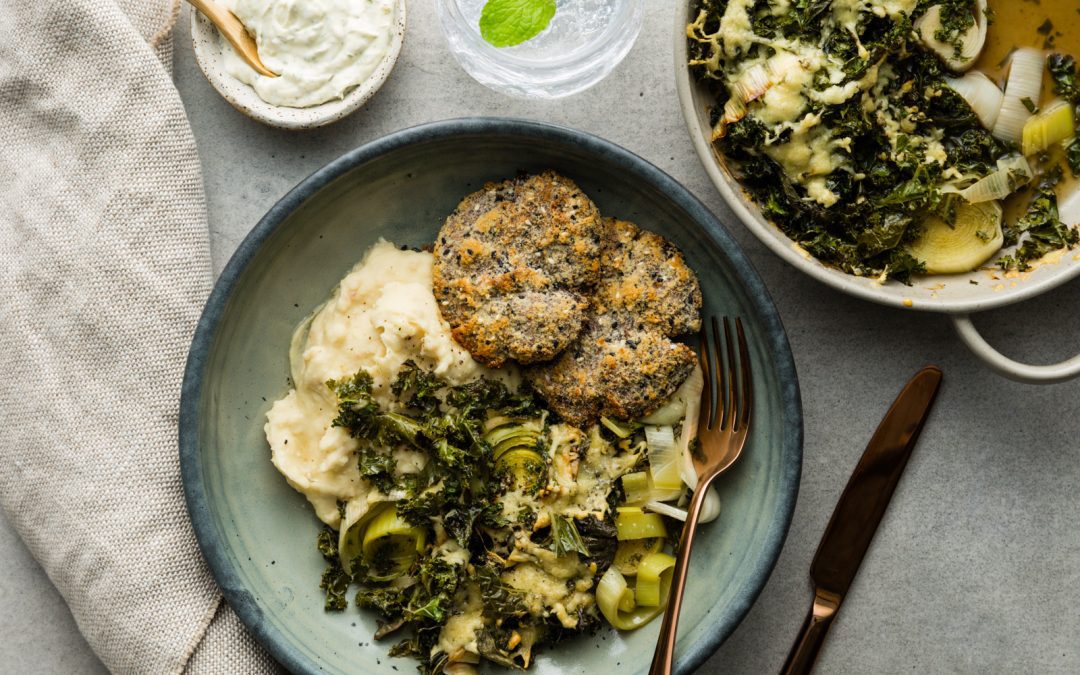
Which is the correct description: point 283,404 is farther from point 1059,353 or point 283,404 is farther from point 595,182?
point 1059,353

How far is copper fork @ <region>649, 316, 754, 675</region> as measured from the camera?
112 inches

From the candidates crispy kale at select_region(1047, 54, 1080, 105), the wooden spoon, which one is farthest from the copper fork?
the wooden spoon

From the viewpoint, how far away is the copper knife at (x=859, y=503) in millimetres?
3115

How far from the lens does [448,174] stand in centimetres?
308

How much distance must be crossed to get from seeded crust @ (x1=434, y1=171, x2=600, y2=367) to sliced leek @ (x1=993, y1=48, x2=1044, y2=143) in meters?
1.51

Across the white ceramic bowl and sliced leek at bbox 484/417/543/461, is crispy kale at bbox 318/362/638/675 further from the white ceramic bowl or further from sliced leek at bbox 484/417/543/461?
the white ceramic bowl

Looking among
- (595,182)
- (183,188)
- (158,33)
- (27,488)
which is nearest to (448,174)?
(595,182)

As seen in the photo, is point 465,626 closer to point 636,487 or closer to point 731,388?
point 636,487

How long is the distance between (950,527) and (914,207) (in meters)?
1.29

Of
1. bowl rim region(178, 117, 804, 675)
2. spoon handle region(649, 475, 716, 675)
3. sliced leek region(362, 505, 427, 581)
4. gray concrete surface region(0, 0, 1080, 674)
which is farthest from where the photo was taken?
gray concrete surface region(0, 0, 1080, 674)

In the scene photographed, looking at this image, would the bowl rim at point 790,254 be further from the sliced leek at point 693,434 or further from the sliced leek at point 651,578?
the sliced leek at point 651,578

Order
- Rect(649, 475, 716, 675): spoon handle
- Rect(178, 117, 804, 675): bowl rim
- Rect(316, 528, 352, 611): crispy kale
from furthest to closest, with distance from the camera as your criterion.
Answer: Rect(316, 528, 352, 611): crispy kale < Rect(178, 117, 804, 675): bowl rim < Rect(649, 475, 716, 675): spoon handle

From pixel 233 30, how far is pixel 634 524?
2369mm

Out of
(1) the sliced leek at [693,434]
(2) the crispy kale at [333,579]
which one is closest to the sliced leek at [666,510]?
(1) the sliced leek at [693,434]
